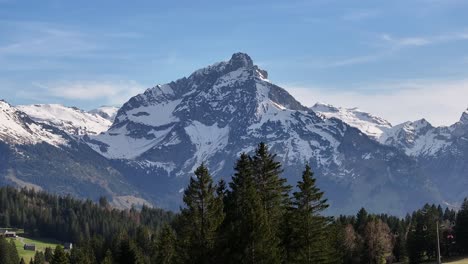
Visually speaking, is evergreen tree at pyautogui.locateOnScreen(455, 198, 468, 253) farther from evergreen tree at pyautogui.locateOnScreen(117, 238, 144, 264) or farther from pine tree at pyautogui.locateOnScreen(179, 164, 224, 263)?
pine tree at pyautogui.locateOnScreen(179, 164, 224, 263)

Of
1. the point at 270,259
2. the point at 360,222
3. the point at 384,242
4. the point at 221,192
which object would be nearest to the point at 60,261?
the point at 221,192

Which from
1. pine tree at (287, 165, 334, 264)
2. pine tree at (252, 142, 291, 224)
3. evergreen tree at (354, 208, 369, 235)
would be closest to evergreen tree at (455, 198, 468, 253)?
evergreen tree at (354, 208, 369, 235)

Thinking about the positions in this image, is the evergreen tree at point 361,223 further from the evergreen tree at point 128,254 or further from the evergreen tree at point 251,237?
the evergreen tree at point 251,237

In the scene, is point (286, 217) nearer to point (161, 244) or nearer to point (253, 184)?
point (253, 184)

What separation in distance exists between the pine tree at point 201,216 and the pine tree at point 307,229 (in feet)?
29.2

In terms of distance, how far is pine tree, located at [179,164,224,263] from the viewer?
81.6 m

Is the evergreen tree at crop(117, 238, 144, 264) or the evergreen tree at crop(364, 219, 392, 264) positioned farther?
the evergreen tree at crop(364, 219, 392, 264)

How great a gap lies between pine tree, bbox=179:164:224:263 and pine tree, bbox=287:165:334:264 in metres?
8.89

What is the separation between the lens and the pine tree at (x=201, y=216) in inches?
3211

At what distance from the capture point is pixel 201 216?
272 ft

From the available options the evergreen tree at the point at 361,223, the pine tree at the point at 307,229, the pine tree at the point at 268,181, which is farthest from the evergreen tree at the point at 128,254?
the pine tree at the point at 268,181

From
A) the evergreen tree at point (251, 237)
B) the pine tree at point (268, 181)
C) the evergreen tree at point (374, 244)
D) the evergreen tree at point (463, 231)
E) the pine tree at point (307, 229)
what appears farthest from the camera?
the evergreen tree at point (463, 231)

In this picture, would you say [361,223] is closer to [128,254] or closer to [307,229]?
[128,254]

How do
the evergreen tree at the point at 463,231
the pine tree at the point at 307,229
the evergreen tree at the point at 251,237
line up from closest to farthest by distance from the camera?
the evergreen tree at the point at 251,237
the pine tree at the point at 307,229
the evergreen tree at the point at 463,231
